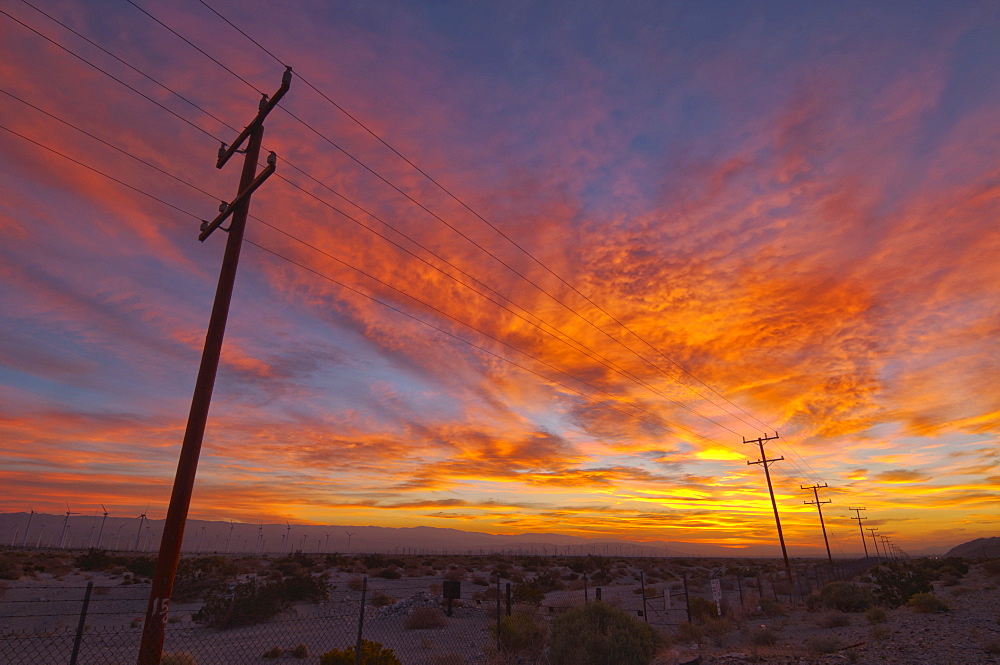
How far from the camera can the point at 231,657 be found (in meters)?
19.0

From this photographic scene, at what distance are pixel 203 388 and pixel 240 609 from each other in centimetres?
2235

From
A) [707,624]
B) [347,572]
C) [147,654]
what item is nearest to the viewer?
[147,654]

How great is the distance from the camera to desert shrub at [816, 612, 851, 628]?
26514 mm

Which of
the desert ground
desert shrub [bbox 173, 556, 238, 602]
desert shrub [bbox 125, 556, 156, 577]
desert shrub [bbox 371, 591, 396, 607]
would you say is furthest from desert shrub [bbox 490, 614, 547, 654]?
desert shrub [bbox 125, 556, 156, 577]

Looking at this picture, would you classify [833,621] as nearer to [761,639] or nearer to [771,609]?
[771,609]

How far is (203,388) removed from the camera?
31.6 ft

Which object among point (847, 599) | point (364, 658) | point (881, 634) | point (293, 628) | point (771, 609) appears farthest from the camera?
point (847, 599)

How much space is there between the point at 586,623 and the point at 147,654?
12011 millimetres

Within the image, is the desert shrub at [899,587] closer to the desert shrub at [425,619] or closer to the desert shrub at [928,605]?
the desert shrub at [928,605]

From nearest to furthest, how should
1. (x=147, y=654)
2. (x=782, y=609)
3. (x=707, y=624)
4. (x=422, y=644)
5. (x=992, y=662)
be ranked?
(x=147, y=654), (x=992, y=662), (x=422, y=644), (x=707, y=624), (x=782, y=609)

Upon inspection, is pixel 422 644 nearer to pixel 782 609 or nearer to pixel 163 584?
pixel 163 584

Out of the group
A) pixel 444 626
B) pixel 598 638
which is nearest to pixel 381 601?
pixel 444 626

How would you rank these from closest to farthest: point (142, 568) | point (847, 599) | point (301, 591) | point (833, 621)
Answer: point (833, 621)
point (847, 599)
point (301, 591)
point (142, 568)

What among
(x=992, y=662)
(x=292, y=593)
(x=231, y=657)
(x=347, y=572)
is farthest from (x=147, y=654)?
(x=347, y=572)
